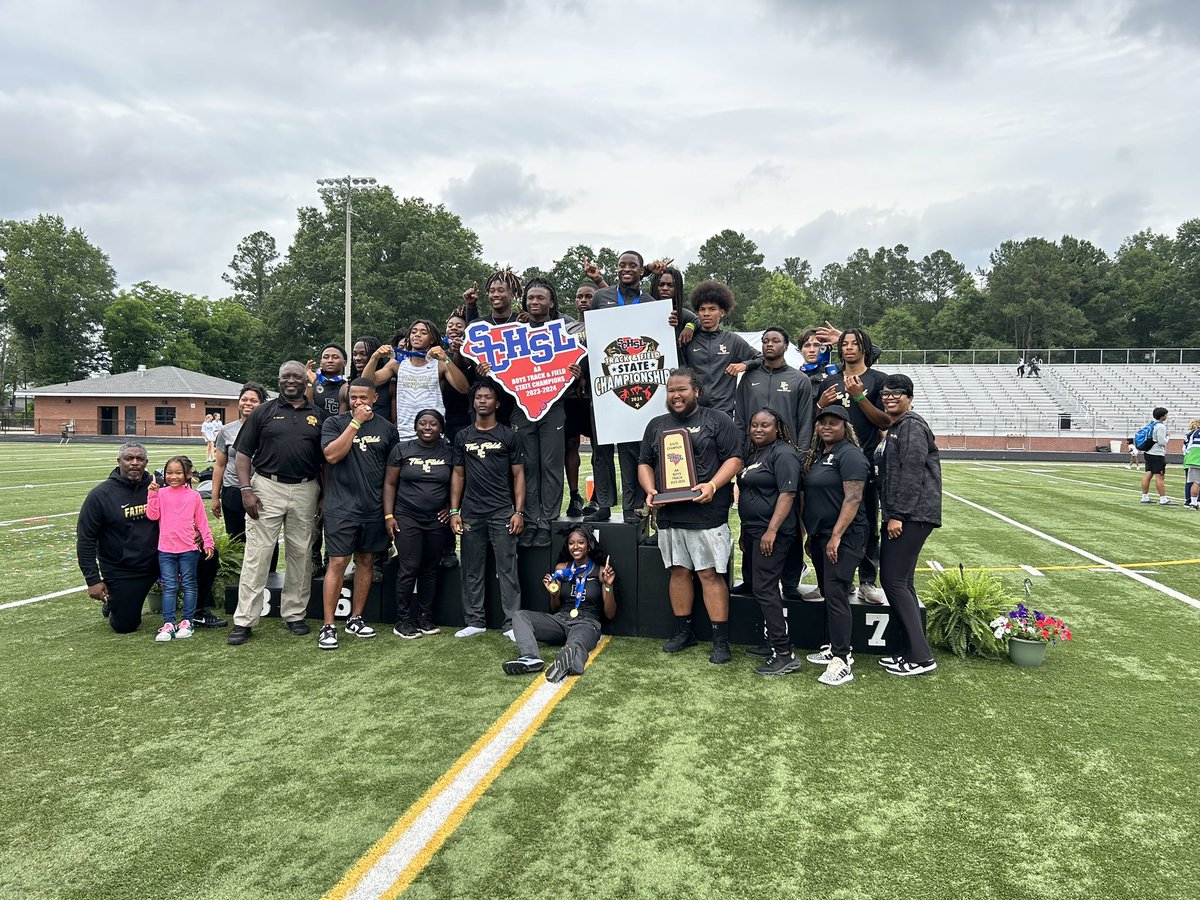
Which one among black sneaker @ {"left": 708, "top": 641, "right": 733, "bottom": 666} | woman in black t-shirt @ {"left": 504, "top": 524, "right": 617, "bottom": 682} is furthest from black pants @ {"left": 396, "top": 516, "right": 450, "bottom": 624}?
black sneaker @ {"left": 708, "top": 641, "right": 733, "bottom": 666}

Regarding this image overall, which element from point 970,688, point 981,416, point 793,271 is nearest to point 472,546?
point 970,688

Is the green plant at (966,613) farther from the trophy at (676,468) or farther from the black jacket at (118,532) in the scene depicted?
the black jacket at (118,532)

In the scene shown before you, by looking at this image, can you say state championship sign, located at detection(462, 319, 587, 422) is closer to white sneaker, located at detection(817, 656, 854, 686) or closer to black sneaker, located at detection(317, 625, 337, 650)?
black sneaker, located at detection(317, 625, 337, 650)

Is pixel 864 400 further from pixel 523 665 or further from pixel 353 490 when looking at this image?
pixel 353 490

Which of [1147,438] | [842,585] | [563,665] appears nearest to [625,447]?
[563,665]

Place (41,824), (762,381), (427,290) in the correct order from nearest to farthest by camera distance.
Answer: (41,824)
(762,381)
(427,290)

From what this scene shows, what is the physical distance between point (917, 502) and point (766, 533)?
3.33 feet

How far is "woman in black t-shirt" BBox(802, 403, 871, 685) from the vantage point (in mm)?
4582

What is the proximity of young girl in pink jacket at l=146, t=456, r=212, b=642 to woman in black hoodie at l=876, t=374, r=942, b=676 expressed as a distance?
548cm

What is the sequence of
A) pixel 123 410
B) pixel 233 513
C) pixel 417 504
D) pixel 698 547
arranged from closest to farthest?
pixel 698 547, pixel 417 504, pixel 233 513, pixel 123 410

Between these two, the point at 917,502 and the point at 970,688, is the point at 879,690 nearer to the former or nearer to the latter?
the point at 970,688

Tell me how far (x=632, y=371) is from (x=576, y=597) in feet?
A: 6.32

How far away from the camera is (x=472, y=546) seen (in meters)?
5.62

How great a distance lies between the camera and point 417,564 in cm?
562
